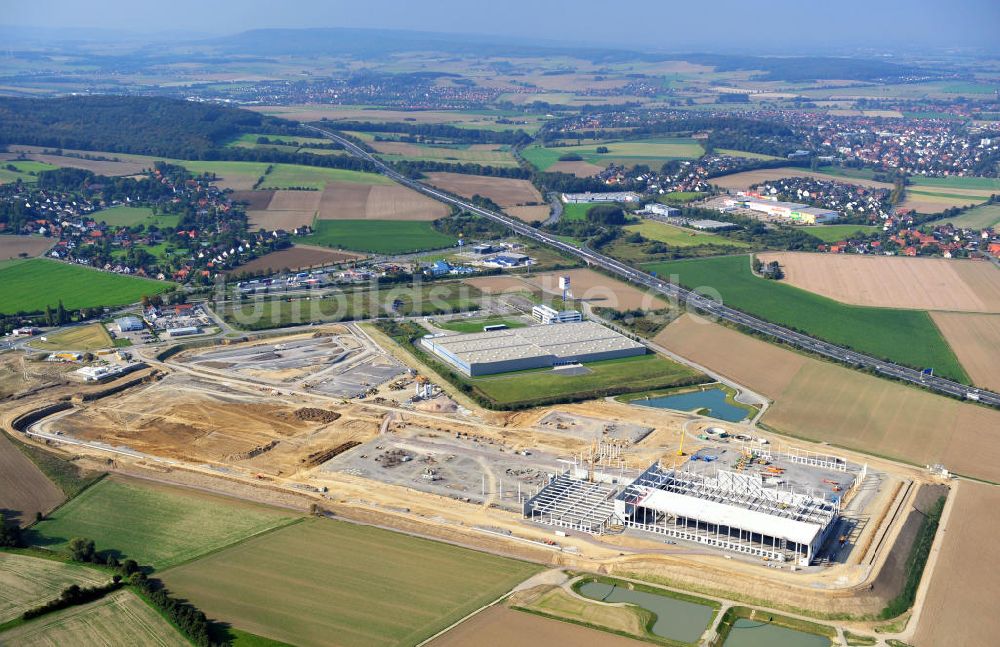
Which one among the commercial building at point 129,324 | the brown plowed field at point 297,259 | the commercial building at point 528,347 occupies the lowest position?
the commercial building at point 129,324

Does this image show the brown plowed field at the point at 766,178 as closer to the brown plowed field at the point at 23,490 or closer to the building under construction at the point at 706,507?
the building under construction at the point at 706,507

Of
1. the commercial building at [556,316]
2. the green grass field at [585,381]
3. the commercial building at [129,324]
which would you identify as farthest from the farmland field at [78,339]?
the commercial building at [556,316]

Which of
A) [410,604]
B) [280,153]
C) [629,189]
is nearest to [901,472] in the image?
[410,604]

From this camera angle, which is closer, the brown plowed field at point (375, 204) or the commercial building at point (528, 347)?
the commercial building at point (528, 347)

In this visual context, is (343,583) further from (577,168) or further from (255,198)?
(577,168)

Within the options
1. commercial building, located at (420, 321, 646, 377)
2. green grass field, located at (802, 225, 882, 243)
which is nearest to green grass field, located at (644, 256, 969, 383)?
commercial building, located at (420, 321, 646, 377)

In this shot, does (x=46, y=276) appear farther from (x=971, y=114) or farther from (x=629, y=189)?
(x=971, y=114)
